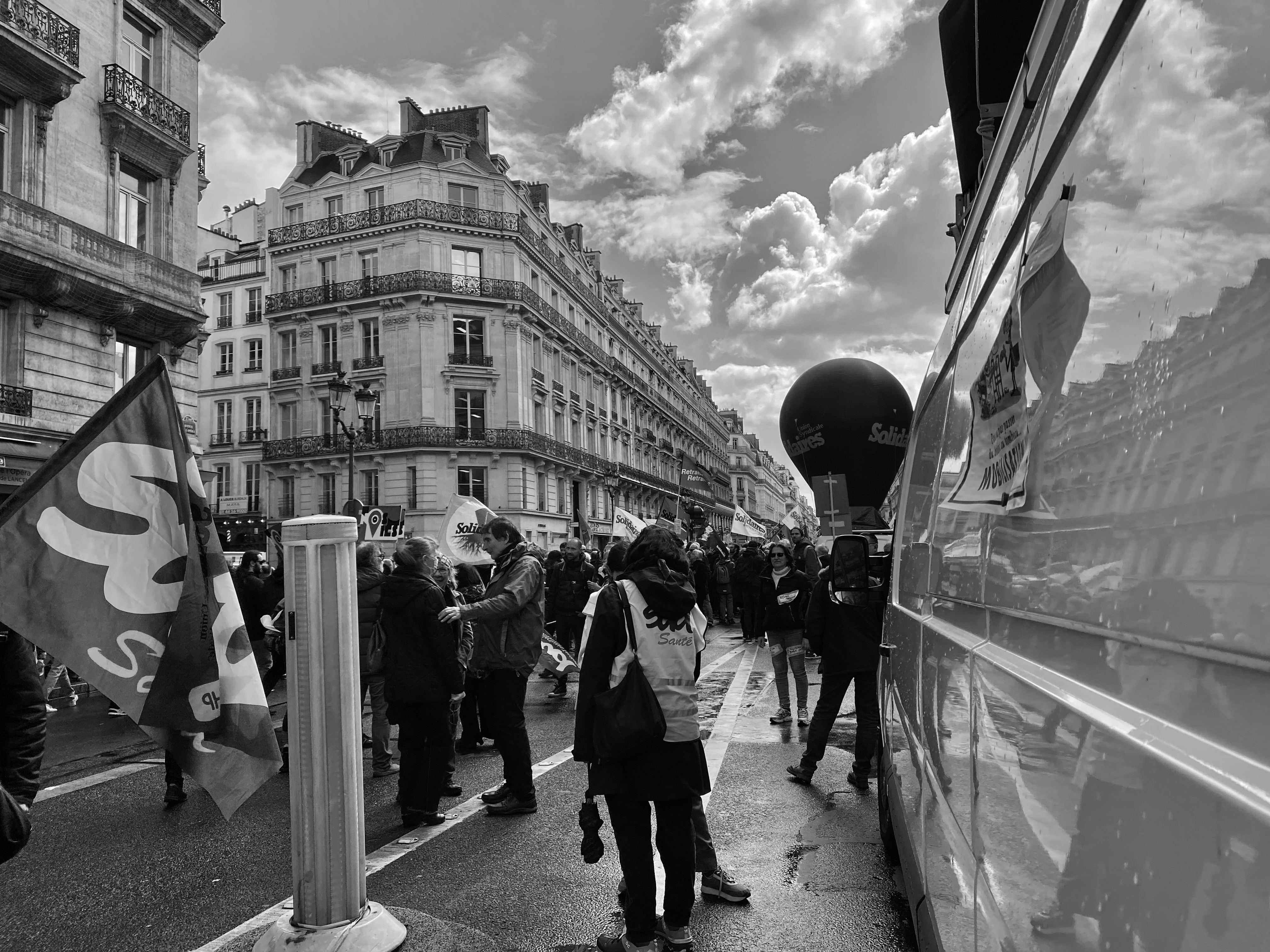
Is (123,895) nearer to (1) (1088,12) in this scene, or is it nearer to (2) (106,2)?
(1) (1088,12)

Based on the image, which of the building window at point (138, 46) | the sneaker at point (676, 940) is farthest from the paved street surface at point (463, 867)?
the building window at point (138, 46)

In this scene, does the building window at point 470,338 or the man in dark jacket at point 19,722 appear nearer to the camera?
the man in dark jacket at point 19,722

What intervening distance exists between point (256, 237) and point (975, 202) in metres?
57.8

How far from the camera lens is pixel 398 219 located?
4044 cm

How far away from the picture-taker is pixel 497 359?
40.7m

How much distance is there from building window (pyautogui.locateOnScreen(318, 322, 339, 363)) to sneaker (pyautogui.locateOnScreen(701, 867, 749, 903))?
131 feet

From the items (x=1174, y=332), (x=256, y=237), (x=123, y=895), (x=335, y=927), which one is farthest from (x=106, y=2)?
(x=256, y=237)

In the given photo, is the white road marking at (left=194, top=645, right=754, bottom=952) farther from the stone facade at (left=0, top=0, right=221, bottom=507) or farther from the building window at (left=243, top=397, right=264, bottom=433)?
the building window at (left=243, top=397, right=264, bottom=433)

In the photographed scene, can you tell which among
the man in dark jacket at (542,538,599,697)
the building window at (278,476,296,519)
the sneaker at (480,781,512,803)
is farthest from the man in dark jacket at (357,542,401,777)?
the building window at (278,476,296,519)

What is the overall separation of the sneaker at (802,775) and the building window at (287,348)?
4039cm

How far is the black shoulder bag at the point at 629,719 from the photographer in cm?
345

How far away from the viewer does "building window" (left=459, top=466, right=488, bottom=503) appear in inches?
1547

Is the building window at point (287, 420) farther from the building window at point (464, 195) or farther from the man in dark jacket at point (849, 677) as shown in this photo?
the man in dark jacket at point (849, 677)

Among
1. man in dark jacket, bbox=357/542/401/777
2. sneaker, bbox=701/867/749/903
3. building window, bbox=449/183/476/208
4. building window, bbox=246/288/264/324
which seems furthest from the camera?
building window, bbox=246/288/264/324
